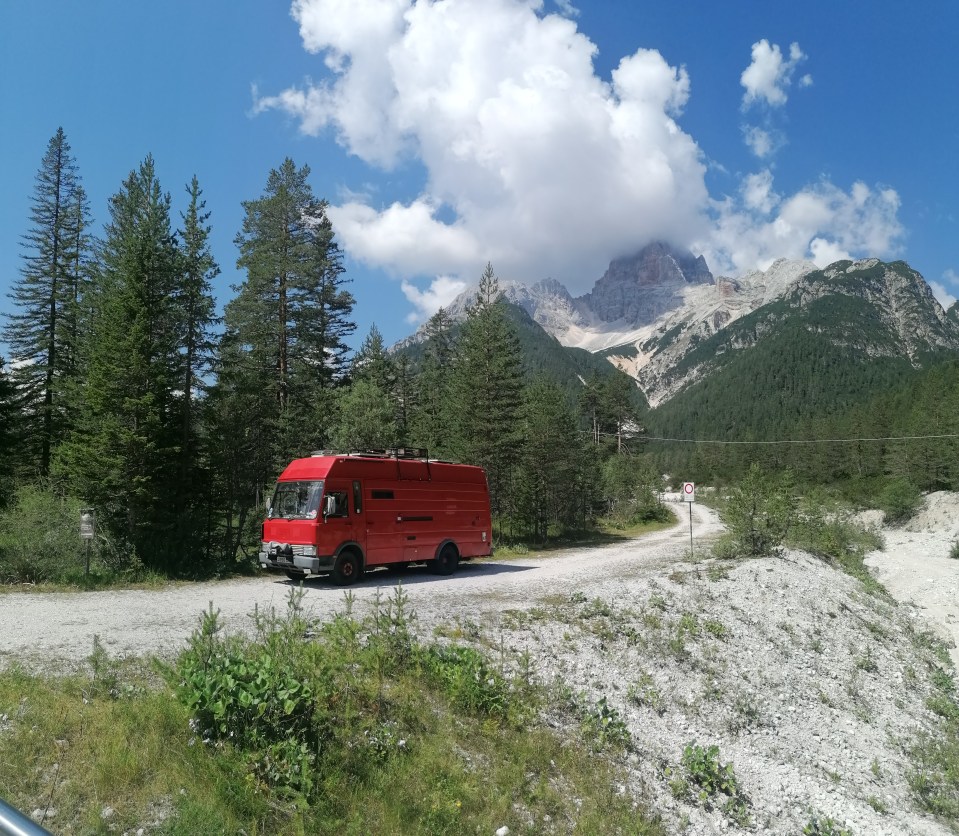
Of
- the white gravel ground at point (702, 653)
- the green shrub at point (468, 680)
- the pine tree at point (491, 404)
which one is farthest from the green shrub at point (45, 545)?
the pine tree at point (491, 404)

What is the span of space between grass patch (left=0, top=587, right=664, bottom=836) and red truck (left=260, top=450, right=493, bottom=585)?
7.15 m

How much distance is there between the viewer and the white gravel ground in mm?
7648

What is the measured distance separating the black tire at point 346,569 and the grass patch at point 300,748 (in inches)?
289

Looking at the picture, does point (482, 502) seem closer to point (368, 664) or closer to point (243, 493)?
point (243, 493)

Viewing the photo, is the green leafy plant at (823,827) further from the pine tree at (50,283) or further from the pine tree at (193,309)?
the pine tree at (50,283)

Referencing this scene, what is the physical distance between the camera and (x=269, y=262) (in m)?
29.7

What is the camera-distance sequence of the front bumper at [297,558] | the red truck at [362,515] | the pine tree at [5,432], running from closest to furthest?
the front bumper at [297,558] < the red truck at [362,515] < the pine tree at [5,432]

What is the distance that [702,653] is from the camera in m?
10.6

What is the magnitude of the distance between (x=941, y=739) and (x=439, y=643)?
8.89 meters

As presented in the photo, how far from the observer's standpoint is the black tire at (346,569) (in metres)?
14.8

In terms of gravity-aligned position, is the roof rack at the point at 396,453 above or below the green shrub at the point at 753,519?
above

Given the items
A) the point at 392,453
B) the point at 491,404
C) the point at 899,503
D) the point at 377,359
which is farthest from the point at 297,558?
the point at 899,503

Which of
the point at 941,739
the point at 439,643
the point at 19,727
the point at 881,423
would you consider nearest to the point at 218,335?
the point at 439,643

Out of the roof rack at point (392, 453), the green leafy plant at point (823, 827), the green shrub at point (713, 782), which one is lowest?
the green leafy plant at point (823, 827)
